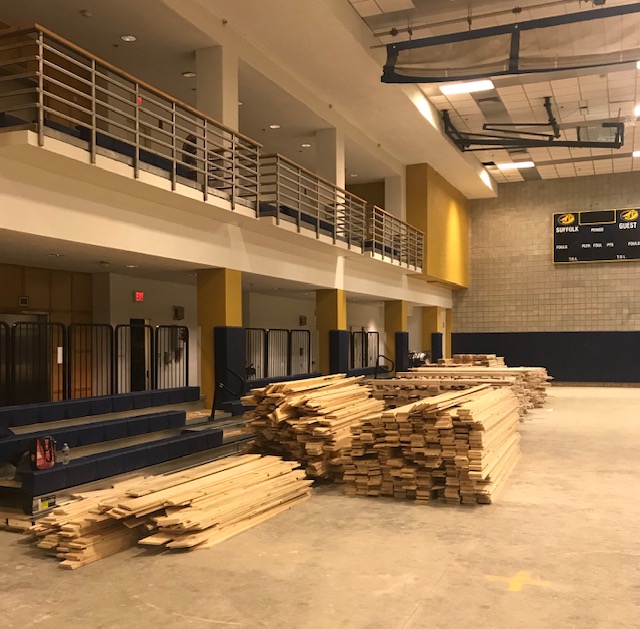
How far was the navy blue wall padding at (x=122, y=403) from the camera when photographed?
10.6 meters

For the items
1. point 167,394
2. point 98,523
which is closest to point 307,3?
point 167,394

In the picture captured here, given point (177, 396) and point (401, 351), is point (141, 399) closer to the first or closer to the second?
point (177, 396)

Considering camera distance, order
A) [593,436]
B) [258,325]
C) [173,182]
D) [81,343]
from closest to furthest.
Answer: [173,182] → [593,436] → [81,343] → [258,325]

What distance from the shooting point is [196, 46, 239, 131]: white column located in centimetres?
1235

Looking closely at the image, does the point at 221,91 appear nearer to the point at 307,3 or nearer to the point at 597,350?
the point at 307,3

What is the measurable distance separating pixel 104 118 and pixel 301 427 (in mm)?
4710

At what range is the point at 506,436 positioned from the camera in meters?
10.5

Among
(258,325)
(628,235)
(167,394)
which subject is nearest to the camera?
(167,394)

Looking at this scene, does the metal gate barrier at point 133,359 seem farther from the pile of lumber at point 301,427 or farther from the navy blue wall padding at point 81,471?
the navy blue wall padding at point 81,471

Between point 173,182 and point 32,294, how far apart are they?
18.7 feet

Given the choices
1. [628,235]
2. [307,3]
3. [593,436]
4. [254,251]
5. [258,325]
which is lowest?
[593,436]

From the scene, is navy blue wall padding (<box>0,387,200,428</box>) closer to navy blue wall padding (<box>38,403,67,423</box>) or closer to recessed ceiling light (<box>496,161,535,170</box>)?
navy blue wall padding (<box>38,403,67,423</box>)

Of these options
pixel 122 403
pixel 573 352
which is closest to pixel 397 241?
pixel 573 352

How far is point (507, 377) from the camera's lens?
15.9 meters
